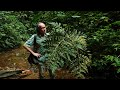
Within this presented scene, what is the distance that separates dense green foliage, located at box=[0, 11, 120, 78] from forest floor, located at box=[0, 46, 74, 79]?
162 mm

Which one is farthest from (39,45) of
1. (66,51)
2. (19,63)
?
(19,63)

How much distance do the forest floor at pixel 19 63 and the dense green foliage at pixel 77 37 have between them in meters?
0.16

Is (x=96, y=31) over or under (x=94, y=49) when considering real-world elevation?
over

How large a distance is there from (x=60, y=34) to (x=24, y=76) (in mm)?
993

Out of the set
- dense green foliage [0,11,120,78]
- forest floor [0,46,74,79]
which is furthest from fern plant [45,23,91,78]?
forest floor [0,46,74,79]

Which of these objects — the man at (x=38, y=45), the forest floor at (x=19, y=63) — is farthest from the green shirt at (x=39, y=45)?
the forest floor at (x=19, y=63)

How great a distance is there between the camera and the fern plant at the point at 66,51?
11.9ft

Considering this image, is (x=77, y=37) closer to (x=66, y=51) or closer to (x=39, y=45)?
(x=66, y=51)

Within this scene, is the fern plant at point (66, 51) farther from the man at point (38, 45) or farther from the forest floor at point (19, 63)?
the forest floor at point (19, 63)

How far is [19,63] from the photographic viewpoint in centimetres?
475

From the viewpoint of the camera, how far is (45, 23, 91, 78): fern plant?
364cm
